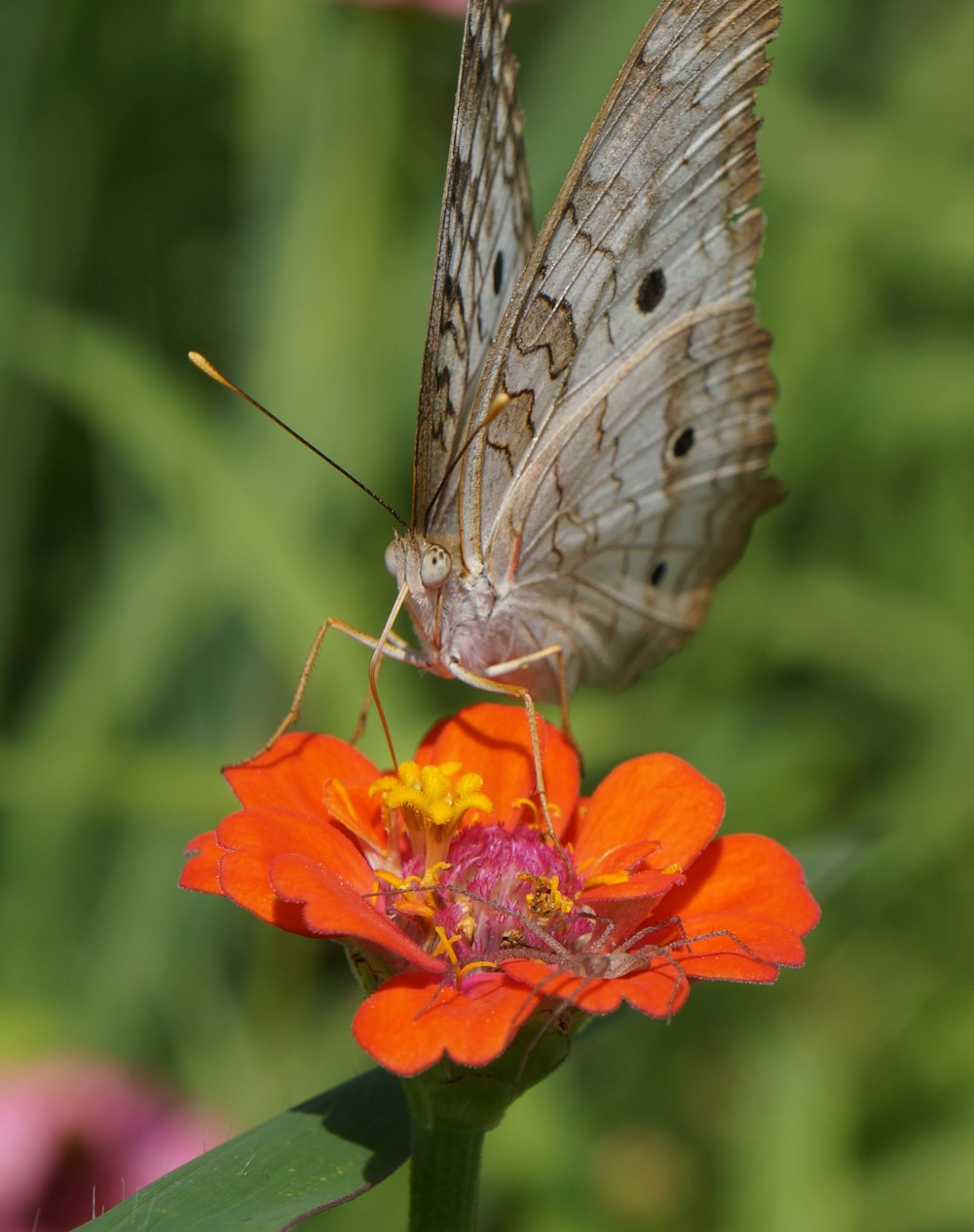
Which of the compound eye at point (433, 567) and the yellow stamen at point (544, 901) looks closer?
the yellow stamen at point (544, 901)

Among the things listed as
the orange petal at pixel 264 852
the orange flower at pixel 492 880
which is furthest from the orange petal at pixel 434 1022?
the orange petal at pixel 264 852

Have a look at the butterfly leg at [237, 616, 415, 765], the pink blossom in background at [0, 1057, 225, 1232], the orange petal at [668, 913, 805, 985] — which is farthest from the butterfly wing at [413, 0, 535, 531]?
the pink blossom in background at [0, 1057, 225, 1232]

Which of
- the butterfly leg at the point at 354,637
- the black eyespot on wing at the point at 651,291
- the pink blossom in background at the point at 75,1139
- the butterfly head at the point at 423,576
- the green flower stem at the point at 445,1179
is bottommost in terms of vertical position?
the pink blossom in background at the point at 75,1139

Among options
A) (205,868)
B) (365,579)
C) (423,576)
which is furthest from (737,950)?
(365,579)

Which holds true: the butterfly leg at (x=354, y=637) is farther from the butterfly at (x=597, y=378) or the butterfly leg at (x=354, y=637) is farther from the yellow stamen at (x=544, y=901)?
the yellow stamen at (x=544, y=901)

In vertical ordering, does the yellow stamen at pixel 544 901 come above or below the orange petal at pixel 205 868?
below

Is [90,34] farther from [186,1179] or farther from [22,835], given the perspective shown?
[186,1179]

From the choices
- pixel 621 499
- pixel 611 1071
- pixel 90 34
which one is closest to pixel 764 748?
pixel 611 1071

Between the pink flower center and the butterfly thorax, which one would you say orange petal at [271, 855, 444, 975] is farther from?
the butterfly thorax
